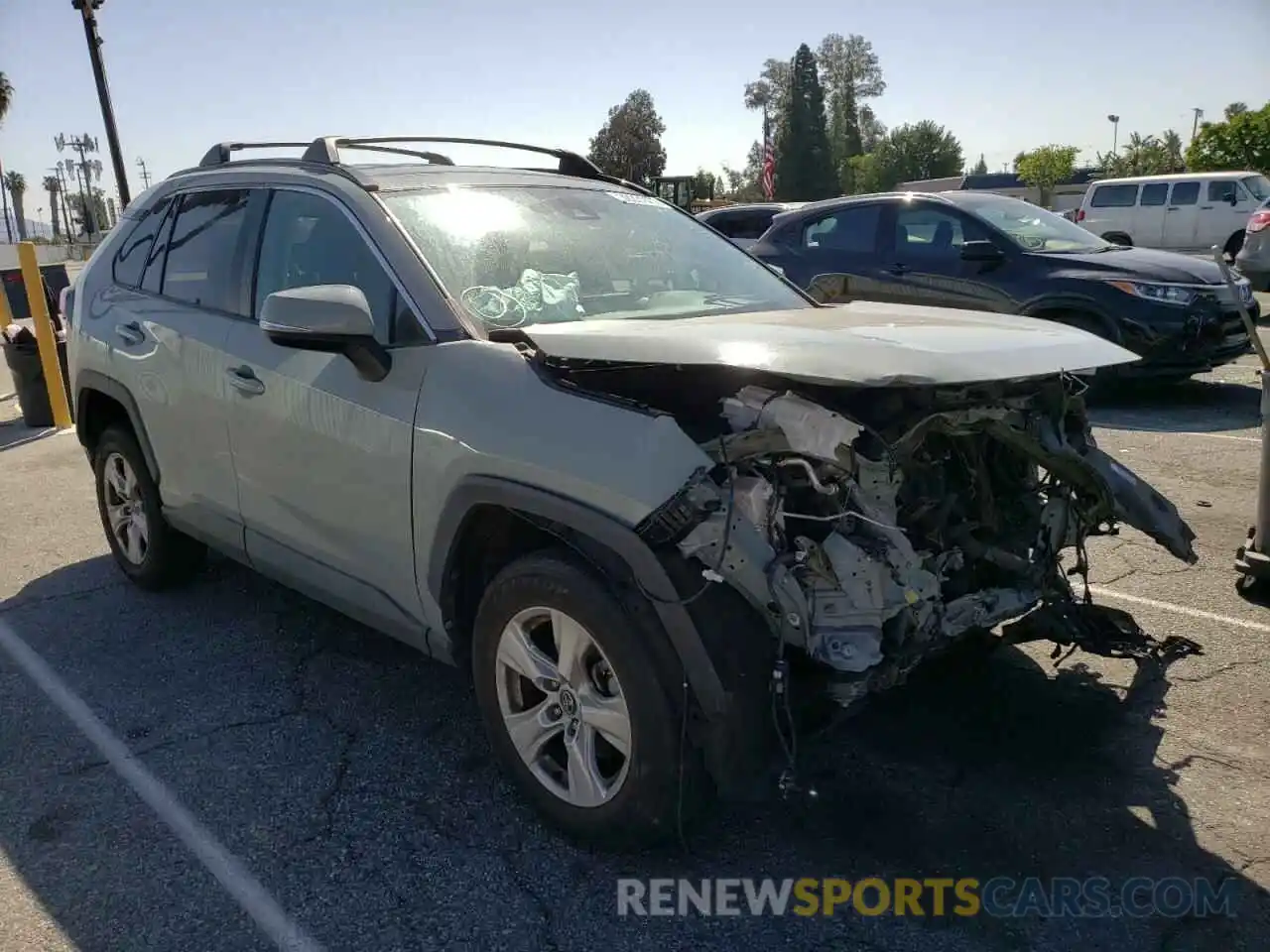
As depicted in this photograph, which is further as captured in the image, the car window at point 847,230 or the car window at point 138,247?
the car window at point 847,230

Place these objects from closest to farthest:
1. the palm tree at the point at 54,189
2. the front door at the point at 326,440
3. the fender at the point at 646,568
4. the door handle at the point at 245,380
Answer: the fender at the point at 646,568, the front door at the point at 326,440, the door handle at the point at 245,380, the palm tree at the point at 54,189

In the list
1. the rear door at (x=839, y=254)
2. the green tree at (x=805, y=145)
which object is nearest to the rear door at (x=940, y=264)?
the rear door at (x=839, y=254)

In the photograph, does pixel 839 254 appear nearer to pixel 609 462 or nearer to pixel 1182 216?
pixel 609 462

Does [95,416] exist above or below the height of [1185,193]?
below

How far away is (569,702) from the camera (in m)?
2.74

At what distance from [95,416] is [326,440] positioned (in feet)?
7.78

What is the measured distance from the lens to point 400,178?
3580mm

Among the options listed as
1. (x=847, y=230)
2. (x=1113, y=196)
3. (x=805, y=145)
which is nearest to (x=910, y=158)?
(x=805, y=145)

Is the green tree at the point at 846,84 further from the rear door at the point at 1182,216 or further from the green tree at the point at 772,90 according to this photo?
the rear door at the point at 1182,216

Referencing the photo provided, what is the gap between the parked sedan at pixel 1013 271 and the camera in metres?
8.19

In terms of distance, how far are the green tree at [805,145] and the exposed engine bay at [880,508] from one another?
75.0m

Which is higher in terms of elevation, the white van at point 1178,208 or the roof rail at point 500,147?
the roof rail at point 500,147

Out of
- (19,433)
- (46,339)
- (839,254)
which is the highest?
(839,254)

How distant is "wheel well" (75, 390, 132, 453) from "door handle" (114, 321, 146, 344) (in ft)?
1.15
